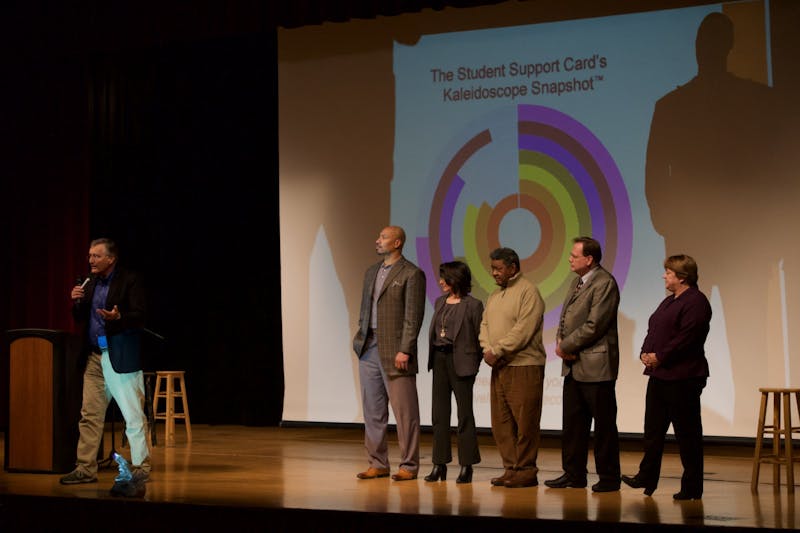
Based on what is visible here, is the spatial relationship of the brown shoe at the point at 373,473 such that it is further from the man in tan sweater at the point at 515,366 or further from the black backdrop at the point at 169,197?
the black backdrop at the point at 169,197

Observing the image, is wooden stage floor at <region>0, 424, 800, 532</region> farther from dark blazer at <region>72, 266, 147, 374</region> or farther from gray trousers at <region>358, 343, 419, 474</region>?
dark blazer at <region>72, 266, 147, 374</region>

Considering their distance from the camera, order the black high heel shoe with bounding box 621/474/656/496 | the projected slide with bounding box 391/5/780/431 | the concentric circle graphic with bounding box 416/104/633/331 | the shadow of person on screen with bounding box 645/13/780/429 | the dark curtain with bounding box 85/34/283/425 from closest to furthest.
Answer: the black high heel shoe with bounding box 621/474/656/496 → the shadow of person on screen with bounding box 645/13/780/429 → the projected slide with bounding box 391/5/780/431 → the concentric circle graphic with bounding box 416/104/633/331 → the dark curtain with bounding box 85/34/283/425

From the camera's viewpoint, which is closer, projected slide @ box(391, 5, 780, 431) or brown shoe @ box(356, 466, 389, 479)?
brown shoe @ box(356, 466, 389, 479)

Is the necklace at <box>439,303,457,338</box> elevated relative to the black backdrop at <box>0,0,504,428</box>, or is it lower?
lower

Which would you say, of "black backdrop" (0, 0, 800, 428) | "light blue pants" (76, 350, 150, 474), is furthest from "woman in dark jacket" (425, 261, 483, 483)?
"black backdrop" (0, 0, 800, 428)

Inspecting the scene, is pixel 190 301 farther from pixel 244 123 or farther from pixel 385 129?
pixel 385 129

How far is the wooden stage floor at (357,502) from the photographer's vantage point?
4688mm

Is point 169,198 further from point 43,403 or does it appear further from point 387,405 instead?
point 387,405

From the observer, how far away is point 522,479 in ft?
19.0

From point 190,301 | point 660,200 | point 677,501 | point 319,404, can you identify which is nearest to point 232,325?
point 190,301

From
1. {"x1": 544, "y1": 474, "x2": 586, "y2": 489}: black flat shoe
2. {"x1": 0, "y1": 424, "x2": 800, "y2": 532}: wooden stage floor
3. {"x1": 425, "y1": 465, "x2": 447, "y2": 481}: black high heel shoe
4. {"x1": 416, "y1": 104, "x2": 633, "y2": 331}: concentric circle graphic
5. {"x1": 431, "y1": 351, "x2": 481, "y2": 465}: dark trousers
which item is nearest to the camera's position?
{"x1": 0, "y1": 424, "x2": 800, "y2": 532}: wooden stage floor

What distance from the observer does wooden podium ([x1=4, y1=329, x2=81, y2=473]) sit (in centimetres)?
641

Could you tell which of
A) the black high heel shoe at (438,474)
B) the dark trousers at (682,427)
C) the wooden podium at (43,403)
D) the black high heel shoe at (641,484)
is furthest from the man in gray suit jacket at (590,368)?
the wooden podium at (43,403)

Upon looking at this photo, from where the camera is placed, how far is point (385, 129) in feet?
29.1
